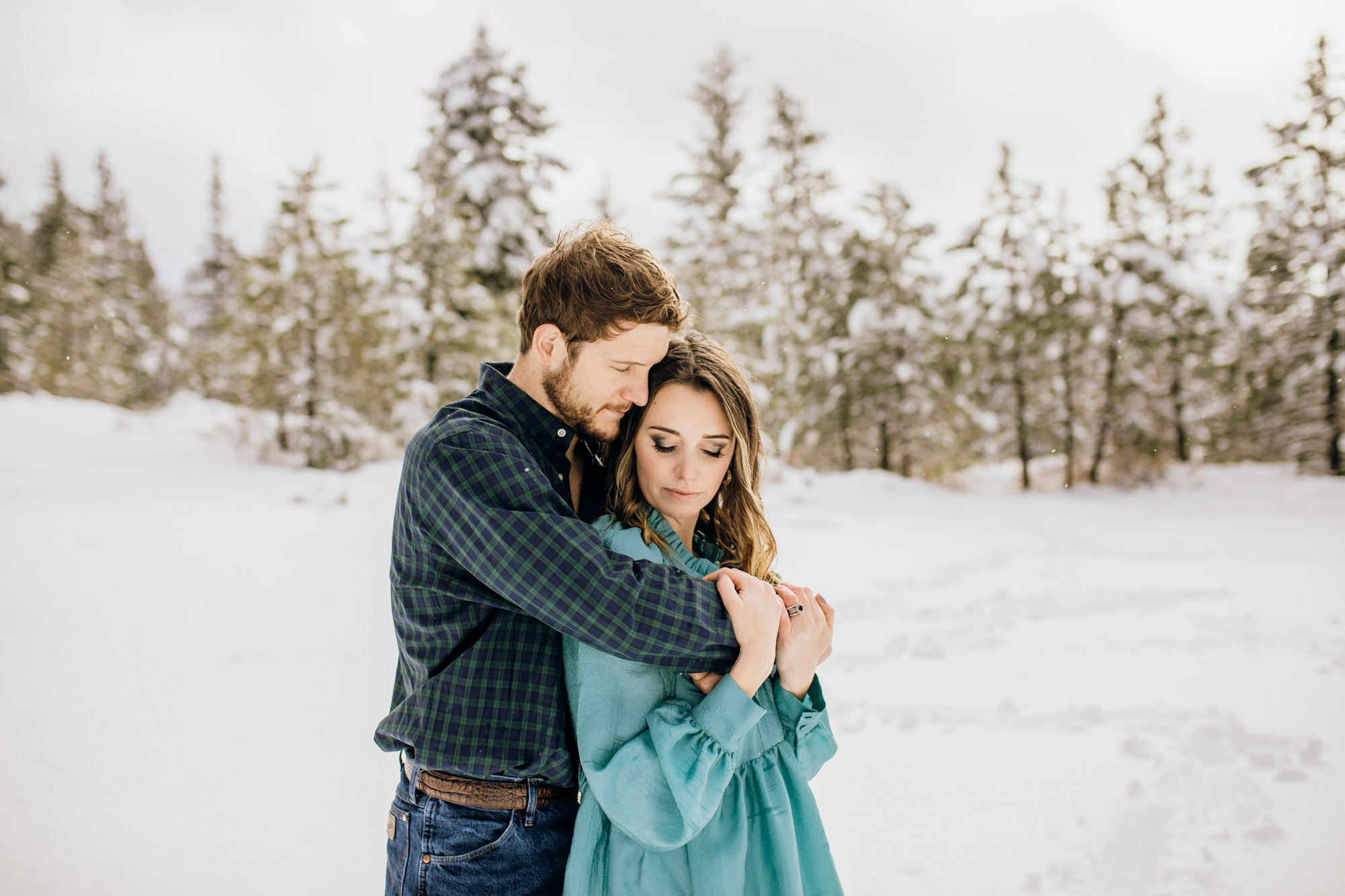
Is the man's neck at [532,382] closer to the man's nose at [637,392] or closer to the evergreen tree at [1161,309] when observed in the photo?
the man's nose at [637,392]

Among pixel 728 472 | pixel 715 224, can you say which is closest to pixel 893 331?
pixel 715 224

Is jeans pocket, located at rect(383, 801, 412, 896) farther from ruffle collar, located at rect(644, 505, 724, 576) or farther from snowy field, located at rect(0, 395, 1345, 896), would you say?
snowy field, located at rect(0, 395, 1345, 896)

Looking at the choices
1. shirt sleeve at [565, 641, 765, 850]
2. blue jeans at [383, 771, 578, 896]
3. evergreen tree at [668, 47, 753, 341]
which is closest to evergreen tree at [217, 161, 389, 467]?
evergreen tree at [668, 47, 753, 341]

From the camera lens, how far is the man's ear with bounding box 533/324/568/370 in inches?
80.8

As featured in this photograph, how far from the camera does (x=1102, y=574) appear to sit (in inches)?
361

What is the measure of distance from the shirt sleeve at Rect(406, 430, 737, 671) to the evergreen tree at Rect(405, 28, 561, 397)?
12583mm

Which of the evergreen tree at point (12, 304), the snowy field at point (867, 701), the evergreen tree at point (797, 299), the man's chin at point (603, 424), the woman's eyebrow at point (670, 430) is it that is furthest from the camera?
the evergreen tree at point (12, 304)

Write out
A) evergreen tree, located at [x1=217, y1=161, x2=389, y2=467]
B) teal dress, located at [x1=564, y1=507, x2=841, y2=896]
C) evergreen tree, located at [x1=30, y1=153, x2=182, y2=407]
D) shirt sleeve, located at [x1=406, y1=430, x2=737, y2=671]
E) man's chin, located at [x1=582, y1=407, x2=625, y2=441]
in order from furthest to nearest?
evergreen tree, located at [x1=30, y1=153, x2=182, y2=407] → evergreen tree, located at [x1=217, y1=161, x2=389, y2=467] → man's chin, located at [x1=582, y1=407, x2=625, y2=441] → teal dress, located at [x1=564, y1=507, x2=841, y2=896] → shirt sleeve, located at [x1=406, y1=430, x2=737, y2=671]

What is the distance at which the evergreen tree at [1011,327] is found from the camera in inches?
585

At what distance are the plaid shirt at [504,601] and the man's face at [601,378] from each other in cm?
8

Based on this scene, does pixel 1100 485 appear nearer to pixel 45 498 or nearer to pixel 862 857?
pixel 862 857

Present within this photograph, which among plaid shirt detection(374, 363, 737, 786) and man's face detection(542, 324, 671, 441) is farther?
man's face detection(542, 324, 671, 441)

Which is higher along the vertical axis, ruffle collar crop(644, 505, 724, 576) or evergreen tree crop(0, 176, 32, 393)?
evergreen tree crop(0, 176, 32, 393)

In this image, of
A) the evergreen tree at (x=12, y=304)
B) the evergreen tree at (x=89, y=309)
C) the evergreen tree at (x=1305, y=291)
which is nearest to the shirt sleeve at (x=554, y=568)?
the evergreen tree at (x=1305, y=291)
